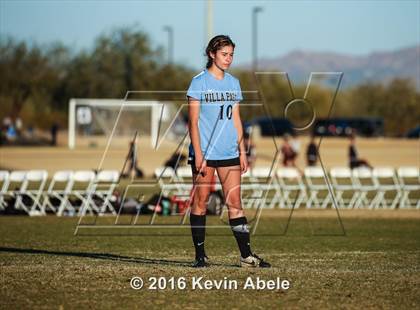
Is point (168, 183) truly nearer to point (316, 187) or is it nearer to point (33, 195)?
point (33, 195)

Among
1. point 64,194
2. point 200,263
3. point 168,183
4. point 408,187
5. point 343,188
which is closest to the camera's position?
point 200,263

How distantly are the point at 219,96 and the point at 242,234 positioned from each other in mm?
1362

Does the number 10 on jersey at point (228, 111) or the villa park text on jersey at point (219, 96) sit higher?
the villa park text on jersey at point (219, 96)

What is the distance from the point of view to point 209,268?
9.54m

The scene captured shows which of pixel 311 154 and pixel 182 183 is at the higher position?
pixel 182 183

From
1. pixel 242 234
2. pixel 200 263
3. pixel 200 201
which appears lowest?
pixel 200 263

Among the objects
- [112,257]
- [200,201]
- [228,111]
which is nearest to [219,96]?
[228,111]

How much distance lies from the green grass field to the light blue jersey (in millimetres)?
1135

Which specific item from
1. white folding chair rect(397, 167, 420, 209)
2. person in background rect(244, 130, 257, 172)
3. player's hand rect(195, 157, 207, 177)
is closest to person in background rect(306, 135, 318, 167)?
person in background rect(244, 130, 257, 172)

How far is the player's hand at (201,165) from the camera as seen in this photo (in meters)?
9.26

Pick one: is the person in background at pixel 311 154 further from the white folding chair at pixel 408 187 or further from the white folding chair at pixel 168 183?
the white folding chair at pixel 168 183

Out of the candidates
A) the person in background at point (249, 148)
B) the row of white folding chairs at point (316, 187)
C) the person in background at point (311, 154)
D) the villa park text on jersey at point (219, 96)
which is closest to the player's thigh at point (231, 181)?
the villa park text on jersey at point (219, 96)

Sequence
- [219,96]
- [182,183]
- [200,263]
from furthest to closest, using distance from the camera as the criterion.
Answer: [182,183]
[200,263]
[219,96]

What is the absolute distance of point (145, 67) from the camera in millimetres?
76375
